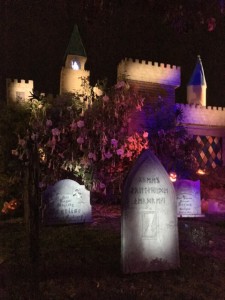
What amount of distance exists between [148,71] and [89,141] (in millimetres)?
11439

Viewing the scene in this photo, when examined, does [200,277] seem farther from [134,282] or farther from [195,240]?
[195,240]

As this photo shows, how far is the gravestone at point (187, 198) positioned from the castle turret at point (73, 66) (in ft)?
51.8

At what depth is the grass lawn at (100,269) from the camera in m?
5.12

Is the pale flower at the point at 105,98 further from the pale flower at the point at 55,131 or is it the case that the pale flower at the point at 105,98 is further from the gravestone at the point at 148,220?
the gravestone at the point at 148,220

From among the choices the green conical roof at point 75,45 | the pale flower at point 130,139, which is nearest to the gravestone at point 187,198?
the pale flower at point 130,139

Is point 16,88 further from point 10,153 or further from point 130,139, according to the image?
point 130,139

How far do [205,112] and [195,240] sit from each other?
18.7 m

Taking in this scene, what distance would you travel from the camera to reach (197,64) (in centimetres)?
2830

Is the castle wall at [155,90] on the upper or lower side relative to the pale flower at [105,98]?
upper

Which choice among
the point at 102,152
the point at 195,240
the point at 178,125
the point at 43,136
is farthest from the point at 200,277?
the point at 178,125

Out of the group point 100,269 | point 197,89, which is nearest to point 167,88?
point 197,89

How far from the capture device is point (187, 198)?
11.8 m

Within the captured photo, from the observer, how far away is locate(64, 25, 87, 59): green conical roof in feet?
91.8

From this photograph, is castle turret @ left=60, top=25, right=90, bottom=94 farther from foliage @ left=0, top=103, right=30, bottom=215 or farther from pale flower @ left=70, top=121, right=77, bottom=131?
pale flower @ left=70, top=121, right=77, bottom=131
